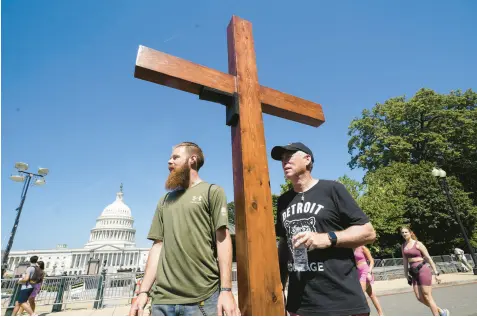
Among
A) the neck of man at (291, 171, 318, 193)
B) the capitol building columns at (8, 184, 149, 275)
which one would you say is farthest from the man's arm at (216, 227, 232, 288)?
the capitol building columns at (8, 184, 149, 275)

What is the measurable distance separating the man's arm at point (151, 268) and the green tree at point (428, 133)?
97.7ft

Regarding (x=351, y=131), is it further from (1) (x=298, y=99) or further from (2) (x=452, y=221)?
A: (1) (x=298, y=99)

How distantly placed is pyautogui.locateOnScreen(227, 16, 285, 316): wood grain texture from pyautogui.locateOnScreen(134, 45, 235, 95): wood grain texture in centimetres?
16

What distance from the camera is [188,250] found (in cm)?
206

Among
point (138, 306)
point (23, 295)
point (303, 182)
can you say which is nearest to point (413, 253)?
point (303, 182)

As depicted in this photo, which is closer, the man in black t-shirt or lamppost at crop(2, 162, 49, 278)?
the man in black t-shirt

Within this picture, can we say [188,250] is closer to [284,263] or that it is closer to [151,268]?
[151,268]

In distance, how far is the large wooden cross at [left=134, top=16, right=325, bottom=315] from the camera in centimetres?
161

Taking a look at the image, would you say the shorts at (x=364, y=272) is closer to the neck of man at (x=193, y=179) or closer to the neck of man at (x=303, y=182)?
the neck of man at (x=303, y=182)

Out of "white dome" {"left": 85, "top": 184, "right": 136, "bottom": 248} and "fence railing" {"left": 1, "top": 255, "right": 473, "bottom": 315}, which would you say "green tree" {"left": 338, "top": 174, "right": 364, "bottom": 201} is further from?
"white dome" {"left": 85, "top": 184, "right": 136, "bottom": 248}

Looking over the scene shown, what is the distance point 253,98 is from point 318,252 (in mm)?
1260

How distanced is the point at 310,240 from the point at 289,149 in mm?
900

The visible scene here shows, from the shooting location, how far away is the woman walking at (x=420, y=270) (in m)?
5.05

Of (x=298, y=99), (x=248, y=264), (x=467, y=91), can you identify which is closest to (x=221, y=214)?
(x=248, y=264)
